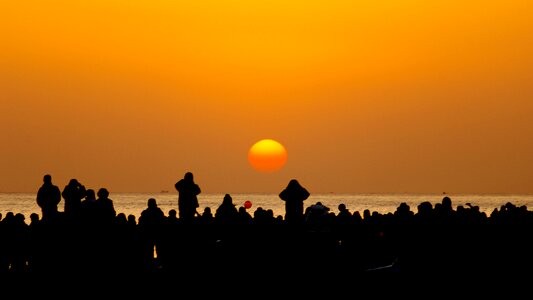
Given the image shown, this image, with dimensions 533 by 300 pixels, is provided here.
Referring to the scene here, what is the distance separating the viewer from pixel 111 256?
69.1 ft

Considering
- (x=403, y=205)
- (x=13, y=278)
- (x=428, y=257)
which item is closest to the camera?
(x=428, y=257)

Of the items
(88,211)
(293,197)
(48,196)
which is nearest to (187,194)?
(88,211)

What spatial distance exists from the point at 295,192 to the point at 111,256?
5.09 m

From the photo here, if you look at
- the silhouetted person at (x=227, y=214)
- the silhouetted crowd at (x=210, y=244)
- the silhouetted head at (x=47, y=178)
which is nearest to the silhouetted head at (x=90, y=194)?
the silhouetted crowd at (x=210, y=244)

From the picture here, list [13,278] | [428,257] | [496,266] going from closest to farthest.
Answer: [428,257]
[13,278]
[496,266]

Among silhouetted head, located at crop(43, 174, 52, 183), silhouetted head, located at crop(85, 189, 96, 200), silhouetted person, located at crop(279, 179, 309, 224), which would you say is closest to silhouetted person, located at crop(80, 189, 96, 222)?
silhouetted head, located at crop(85, 189, 96, 200)

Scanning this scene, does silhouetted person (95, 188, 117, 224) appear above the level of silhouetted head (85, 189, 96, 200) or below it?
below

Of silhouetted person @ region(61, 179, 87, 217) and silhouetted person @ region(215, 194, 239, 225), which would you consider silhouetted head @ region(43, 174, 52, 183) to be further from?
silhouetted person @ region(215, 194, 239, 225)

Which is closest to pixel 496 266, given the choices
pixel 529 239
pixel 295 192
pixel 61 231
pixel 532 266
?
pixel 532 266

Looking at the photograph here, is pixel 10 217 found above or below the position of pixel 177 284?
above

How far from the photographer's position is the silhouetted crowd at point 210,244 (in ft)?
68.2

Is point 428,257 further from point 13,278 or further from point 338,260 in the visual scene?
point 13,278

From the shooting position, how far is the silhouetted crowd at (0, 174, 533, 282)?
819 inches

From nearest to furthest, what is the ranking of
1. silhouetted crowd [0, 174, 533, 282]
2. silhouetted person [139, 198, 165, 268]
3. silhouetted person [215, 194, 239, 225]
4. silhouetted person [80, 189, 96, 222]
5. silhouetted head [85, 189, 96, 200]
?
silhouetted crowd [0, 174, 533, 282] → silhouetted person [80, 189, 96, 222] → silhouetted person [139, 198, 165, 268] → silhouetted head [85, 189, 96, 200] → silhouetted person [215, 194, 239, 225]
